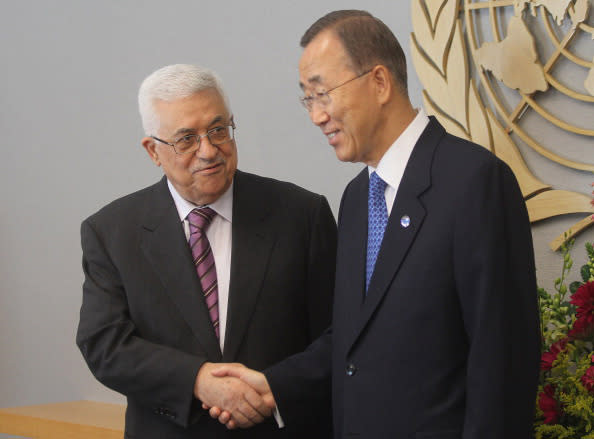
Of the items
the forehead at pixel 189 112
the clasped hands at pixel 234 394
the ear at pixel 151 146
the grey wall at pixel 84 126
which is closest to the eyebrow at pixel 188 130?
the forehead at pixel 189 112

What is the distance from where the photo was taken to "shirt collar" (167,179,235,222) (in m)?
2.41

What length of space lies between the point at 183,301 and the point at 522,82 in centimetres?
117

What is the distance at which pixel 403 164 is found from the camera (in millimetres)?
1902

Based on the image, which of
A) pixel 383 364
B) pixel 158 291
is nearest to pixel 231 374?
pixel 158 291

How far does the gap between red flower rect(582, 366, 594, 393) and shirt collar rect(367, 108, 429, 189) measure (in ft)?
2.16

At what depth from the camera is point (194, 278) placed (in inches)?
90.4

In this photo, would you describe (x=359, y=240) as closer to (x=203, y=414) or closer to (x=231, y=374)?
(x=231, y=374)

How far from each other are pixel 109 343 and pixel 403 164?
38.7 inches

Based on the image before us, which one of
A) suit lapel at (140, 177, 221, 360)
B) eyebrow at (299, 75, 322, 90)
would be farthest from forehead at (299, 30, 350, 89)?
suit lapel at (140, 177, 221, 360)

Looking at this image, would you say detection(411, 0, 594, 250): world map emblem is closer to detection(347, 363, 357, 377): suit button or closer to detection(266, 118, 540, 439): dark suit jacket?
detection(266, 118, 540, 439): dark suit jacket

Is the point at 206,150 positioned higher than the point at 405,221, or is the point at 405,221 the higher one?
the point at 206,150

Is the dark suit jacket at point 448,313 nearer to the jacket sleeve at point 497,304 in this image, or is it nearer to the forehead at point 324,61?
the jacket sleeve at point 497,304

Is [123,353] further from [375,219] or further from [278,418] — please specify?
[375,219]

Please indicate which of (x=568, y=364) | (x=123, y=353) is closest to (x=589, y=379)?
(x=568, y=364)
